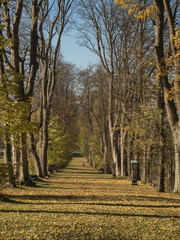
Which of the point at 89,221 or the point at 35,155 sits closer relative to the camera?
the point at 89,221

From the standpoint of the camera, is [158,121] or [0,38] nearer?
[0,38]

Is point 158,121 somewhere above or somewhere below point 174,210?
above

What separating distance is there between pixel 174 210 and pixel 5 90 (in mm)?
6351

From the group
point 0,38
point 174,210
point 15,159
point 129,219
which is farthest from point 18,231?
point 15,159

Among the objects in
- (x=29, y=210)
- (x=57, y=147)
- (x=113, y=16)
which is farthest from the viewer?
(x=57, y=147)

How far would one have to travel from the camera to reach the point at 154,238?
5.83 metres

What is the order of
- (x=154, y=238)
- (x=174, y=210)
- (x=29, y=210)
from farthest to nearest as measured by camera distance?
1. (x=174, y=210)
2. (x=29, y=210)
3. (x=154, y=238)

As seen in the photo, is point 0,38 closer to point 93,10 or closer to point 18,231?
point 18,231

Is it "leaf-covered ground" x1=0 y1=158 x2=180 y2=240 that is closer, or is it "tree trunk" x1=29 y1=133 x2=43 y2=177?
"leaf-covered ground" x1=0 y1=158 x2=180 y2=240

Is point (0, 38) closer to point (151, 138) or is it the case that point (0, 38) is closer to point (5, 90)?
point (5, 90)

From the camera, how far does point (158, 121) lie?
13.9m

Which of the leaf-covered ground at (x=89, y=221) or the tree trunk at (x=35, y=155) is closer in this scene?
the leaf-covered ground at (x=89, y=221)

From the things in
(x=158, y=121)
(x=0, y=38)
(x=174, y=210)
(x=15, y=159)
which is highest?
(x=0, y=38)

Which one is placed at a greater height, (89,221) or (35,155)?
(35,155)
